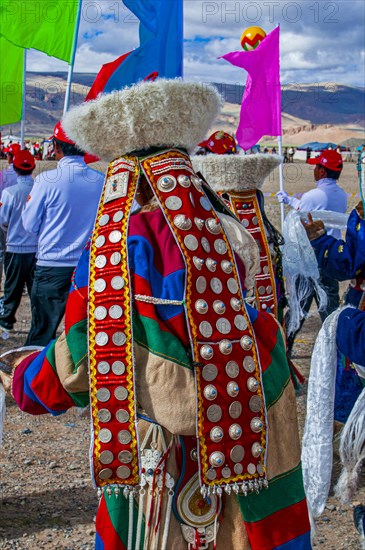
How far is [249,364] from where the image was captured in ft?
6.38

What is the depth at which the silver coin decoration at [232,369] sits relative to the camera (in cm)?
191

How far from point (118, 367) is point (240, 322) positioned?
13.9 inches

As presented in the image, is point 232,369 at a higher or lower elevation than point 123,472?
higher

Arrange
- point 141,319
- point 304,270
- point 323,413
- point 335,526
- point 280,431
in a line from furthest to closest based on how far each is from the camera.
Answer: point 304,270, point 335,526, point 323,413, point 280,431, point 141,319

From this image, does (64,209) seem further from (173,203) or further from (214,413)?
(214,413)

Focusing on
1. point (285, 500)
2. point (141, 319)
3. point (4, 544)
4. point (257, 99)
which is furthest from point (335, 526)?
point (257, 99)

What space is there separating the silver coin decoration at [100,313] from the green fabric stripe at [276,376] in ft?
1.55

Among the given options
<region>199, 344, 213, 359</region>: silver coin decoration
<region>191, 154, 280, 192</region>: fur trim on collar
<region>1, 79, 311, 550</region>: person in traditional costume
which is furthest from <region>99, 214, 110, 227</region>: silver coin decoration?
<region>191, 154, 280, 192</region>: fur trim on collar

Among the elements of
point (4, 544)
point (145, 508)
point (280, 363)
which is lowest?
point (4, 544)

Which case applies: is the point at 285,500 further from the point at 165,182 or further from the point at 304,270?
the point at 304,270

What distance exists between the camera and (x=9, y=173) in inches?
319

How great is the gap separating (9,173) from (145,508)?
659 centimetres

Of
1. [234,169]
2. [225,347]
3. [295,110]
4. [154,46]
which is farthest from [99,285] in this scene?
[295,110]

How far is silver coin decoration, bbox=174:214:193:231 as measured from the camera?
1.92 m
